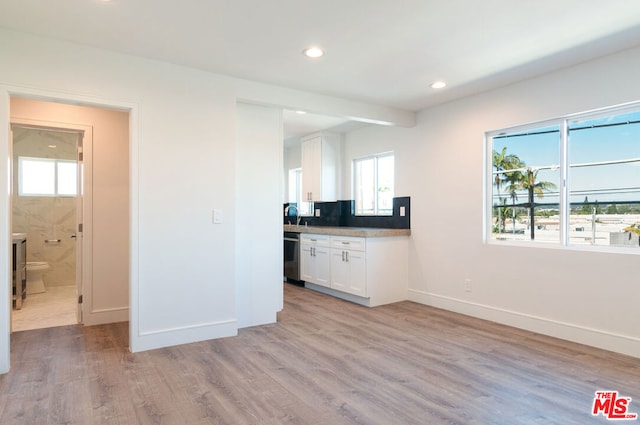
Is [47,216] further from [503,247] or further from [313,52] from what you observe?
[503,247]

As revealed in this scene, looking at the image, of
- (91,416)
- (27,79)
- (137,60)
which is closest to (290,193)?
(137,60)

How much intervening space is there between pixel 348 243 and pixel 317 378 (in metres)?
2.43

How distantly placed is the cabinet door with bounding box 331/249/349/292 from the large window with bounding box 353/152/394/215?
101 centimetres

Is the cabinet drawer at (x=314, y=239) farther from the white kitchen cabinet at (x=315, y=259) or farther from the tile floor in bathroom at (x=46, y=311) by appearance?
the tile floor in bathroom at (x=46, y=311)

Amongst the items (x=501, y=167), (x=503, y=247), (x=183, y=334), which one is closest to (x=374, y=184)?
(x=501, y=167)

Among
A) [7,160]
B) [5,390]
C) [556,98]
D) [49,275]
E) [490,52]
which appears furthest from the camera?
[49,275]

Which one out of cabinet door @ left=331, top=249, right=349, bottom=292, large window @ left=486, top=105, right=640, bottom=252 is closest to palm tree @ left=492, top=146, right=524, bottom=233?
large window @ left=486, top=105, right=640, bottom=252

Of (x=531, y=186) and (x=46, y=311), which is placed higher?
(x=531, y=186)

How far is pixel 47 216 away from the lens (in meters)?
6.09

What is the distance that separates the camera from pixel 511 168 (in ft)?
13.2

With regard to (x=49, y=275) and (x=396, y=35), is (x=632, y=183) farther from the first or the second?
(x=49, y=275)

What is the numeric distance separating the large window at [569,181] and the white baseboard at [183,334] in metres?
2.89

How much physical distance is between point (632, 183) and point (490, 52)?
160cm

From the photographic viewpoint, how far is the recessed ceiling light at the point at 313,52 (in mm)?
3012
